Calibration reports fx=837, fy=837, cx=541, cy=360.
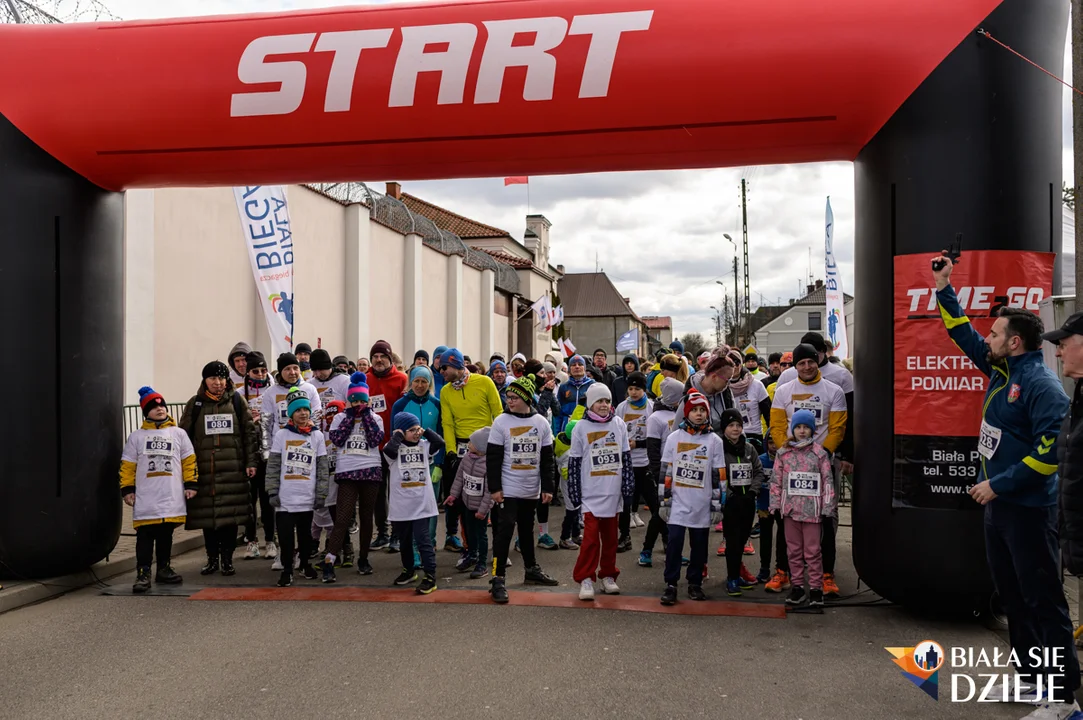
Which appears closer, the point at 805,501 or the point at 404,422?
the point at 805,501

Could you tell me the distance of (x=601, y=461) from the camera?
7031mm

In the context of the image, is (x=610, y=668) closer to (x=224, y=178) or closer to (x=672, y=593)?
(x=672, y=593)

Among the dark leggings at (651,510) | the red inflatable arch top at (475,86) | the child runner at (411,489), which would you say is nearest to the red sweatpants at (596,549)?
the dark leggings at (651,510)

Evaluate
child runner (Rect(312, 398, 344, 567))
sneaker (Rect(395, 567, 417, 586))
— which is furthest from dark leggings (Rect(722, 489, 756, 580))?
child runner (Rect(312, 398, 344, 567))

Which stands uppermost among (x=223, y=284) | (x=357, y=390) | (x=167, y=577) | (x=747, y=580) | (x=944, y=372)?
(x=223, y=284)

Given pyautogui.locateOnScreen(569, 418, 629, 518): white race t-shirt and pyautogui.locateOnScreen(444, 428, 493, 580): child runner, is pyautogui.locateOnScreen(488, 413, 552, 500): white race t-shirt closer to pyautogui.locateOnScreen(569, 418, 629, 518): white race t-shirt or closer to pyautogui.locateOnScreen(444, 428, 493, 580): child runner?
pyautogui.locateOnScreen(569, 418, 629, 518): white race t-shirt

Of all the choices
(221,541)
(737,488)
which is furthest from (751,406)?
(221,541)

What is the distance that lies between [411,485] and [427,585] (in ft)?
2.74

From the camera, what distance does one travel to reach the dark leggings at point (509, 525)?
22.5 ft

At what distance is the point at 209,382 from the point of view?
7.59 meters

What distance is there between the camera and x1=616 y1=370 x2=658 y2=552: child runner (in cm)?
884

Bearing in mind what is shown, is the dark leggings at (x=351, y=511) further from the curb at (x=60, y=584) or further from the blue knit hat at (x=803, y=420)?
the blue knit hat at (x=803, y=420)

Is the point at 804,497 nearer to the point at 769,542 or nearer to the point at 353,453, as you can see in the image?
the point at 769,542

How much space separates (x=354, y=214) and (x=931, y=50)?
54.4 ft
